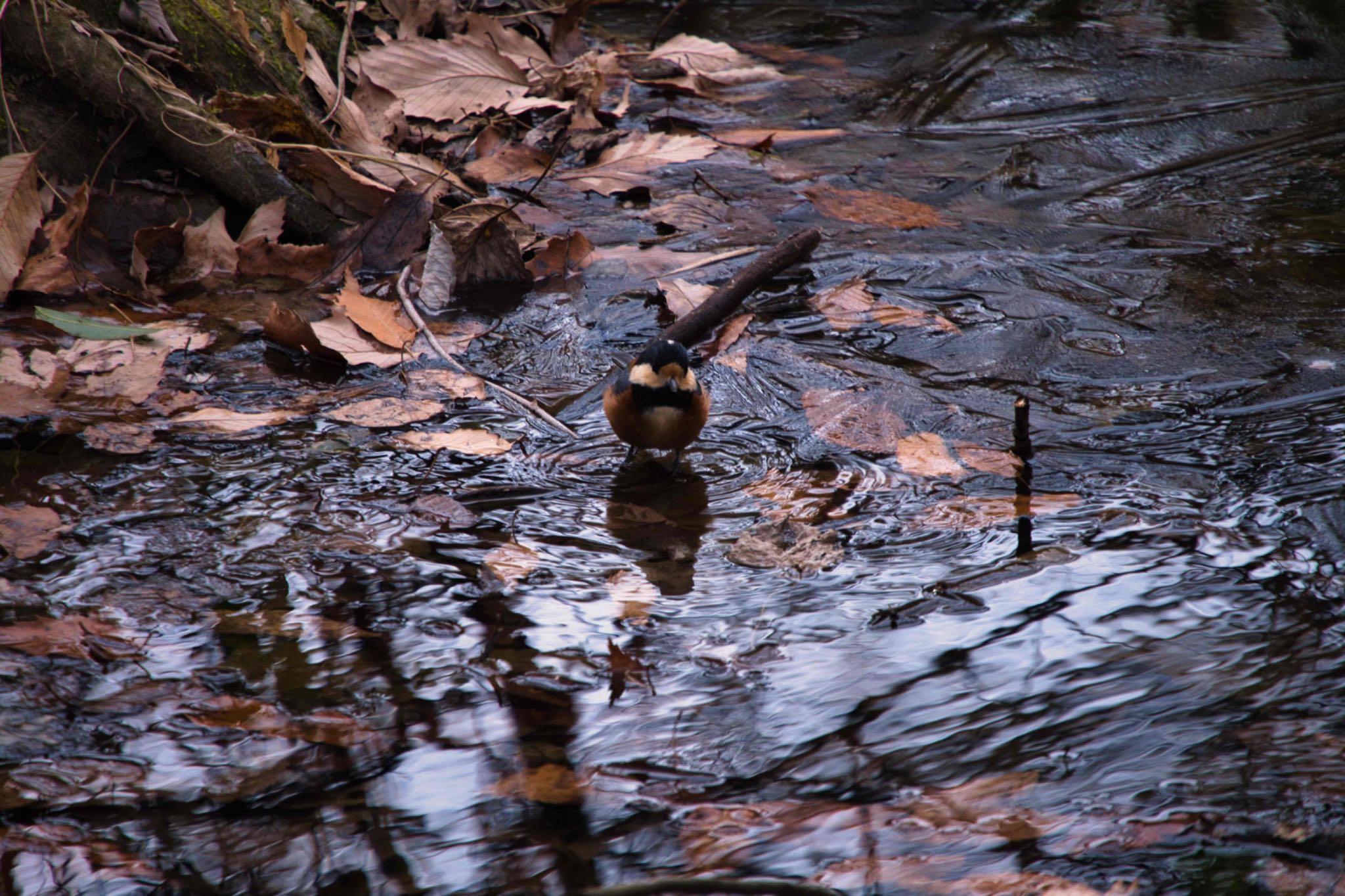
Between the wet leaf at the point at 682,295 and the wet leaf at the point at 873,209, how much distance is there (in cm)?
115

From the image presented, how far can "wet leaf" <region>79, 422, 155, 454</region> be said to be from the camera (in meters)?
3.61

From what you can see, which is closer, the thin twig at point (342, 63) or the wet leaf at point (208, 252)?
the wet leaf at point (208, 252)

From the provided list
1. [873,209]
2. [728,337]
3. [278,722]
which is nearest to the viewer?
[278,722]

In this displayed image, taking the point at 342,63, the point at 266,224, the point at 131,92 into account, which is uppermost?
the point at 342,63

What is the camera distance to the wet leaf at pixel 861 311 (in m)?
4.55

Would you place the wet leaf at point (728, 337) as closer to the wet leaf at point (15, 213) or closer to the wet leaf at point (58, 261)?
the wet leaf at point (58, 261)

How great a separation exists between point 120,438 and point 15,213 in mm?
1398

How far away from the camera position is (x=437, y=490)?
11.5ft

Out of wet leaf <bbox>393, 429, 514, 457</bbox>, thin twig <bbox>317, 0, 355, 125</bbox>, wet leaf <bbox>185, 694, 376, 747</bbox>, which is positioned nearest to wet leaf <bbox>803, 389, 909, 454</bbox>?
wet leaf <bbox>393, 429, 514, 457</bbox>

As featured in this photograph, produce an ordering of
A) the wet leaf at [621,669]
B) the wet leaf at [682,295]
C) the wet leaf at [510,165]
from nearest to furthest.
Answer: the wet leaf at [621,669] → the wet leaf at [682,295] → the wet leaf at [510,165]

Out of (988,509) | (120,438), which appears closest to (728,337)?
(988,509)

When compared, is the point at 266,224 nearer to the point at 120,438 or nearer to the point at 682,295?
the point at 120,438

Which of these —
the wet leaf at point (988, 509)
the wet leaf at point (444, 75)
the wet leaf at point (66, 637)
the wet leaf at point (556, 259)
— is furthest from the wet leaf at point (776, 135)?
the wet leaf at point (66, 637)

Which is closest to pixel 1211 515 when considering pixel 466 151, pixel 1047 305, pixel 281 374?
pixel 1047 305
